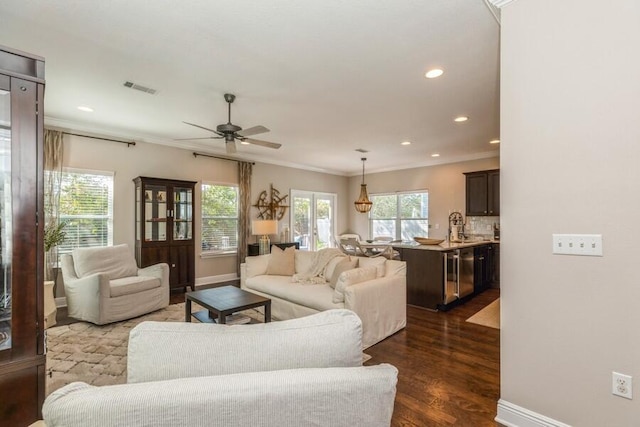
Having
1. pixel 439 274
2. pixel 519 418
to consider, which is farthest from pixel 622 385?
pixel 439 274

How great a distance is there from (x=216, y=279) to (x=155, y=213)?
178cm

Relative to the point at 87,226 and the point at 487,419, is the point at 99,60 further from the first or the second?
the point at 487,419

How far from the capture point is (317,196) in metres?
8.10

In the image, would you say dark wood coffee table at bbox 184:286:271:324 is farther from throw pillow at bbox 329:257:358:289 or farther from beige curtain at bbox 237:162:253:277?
beige curtain at bbox 237:162:253:277

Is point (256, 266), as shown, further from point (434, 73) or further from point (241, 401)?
point (241, 401)

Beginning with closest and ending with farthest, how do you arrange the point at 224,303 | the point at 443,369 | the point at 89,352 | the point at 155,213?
the point at 443,369
the point at 89,352
the point at 224,303
the point at 155,213

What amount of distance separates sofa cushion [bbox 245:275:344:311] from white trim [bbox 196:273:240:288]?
1.97 m

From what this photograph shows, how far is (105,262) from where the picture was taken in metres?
4.02

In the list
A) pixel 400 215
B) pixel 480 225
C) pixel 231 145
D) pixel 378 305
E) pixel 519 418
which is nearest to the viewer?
pixel 519 418

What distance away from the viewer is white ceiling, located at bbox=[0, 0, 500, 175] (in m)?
2.10

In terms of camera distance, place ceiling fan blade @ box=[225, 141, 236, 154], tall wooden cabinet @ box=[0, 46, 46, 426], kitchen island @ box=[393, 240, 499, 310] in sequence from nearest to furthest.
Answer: tall wooden cabinet @ box=[0, 46, 46, 426] < ceiling fan blade @ box=[225, 141, 236, 154] < kitchen island @ box=[393, 240, 499, 310]

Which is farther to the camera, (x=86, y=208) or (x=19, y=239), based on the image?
(x=86, y=208)

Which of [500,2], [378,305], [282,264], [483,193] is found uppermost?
[500,2]

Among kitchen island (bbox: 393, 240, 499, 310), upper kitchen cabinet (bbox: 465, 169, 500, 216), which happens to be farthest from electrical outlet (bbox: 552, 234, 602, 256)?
upper kitchen cabinet (bbox: 465, 169, 500, 216)
